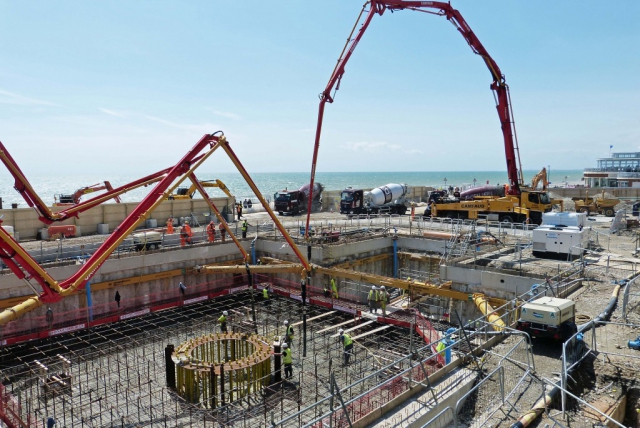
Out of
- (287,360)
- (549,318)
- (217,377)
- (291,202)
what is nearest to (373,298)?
(287,360)

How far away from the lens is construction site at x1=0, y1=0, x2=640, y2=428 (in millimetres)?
11062

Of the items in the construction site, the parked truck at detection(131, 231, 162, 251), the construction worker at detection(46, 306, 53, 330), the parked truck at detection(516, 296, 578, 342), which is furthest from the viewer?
the parked truck at detection(131, 231, 162, 251)

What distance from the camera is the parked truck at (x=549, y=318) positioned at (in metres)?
12.1

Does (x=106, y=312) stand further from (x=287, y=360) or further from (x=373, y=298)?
(x=373, y=298)

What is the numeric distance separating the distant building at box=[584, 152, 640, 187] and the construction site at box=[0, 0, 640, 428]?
3500 cm

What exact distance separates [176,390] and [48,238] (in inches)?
788

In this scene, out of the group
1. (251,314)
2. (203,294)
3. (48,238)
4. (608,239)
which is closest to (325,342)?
(251,314)

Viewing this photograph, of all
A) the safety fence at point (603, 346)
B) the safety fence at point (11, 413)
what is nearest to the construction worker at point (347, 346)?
the safety fence at point (603, 346)

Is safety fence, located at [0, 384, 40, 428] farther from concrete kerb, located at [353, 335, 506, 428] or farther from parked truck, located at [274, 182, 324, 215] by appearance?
parked truck, located at [274, 182, 324, 215]

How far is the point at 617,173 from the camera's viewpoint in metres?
66.9

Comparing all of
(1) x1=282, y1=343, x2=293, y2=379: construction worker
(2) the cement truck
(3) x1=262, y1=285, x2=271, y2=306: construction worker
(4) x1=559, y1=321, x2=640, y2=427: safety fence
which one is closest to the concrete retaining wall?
(2) the cement truck

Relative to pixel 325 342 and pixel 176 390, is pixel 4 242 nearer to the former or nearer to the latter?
pixel 176 390

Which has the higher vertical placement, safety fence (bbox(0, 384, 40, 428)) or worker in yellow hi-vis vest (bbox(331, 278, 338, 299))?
worker in yellow hi-vis vest (bbox(331, 278, 338, 299))

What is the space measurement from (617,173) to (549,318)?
218 feet
